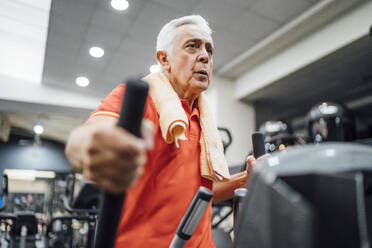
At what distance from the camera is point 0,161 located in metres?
Answer: 11.9

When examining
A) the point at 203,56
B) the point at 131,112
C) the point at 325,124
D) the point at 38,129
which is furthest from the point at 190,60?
the point at 38,129

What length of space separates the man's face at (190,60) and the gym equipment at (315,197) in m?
0.70

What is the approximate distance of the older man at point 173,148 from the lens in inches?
32.8

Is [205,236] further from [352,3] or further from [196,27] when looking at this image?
[352,3]

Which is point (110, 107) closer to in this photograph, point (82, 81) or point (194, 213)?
point (194, 213)

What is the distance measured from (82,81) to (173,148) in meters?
5.73

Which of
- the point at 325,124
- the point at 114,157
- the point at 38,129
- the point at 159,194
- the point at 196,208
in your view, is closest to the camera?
the point at 114,157

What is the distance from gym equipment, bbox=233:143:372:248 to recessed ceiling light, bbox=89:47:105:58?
16.1ft

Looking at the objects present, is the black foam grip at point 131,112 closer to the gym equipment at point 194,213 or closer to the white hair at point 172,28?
the gym equipment at point 194,213

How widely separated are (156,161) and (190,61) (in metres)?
0.41

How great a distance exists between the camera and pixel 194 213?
23.1 inches

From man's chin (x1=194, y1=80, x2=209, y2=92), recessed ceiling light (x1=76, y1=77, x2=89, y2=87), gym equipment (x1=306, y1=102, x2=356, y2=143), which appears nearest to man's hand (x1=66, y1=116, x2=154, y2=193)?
man's chin (x1=194, y1=80, x2=209, y2=92)

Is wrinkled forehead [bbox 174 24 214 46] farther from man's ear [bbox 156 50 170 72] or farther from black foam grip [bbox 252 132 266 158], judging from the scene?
black foam grip [bbox 252 132 266 158]

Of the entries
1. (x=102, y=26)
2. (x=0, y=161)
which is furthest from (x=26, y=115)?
(x=102, y=26)
